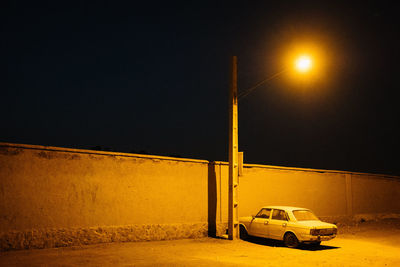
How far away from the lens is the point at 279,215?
14500 mm

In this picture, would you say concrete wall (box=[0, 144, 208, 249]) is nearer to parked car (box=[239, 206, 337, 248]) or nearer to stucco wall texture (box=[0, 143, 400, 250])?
stucco wall texture (box=[0, 143, 400, 250])

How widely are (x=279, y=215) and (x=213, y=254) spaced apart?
3.52m

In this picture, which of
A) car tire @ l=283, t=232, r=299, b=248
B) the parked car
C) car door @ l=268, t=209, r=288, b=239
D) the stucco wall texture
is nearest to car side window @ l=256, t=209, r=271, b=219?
the parked car

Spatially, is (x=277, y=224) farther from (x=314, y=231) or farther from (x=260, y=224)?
(x=314, y=231)

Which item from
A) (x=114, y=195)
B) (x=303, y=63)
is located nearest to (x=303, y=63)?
(x=303, y=63)

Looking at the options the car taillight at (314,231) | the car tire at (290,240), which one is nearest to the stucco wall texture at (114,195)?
the car tire at (290,240)

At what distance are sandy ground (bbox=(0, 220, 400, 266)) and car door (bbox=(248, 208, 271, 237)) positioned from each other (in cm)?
41

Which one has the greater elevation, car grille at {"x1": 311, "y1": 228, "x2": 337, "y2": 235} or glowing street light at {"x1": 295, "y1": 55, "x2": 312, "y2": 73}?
glowing street light at {"x1": 295, "y1": 55, "x2": 312, "y2": 73}

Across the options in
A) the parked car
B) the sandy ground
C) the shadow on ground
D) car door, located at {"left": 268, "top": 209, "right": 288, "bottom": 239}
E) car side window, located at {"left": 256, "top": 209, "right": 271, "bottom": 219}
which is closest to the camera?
the sandy ground

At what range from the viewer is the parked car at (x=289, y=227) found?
13250mm

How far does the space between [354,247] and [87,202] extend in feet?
31.1

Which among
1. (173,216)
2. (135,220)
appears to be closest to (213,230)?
(173,216)

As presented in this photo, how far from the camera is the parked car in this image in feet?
43.5

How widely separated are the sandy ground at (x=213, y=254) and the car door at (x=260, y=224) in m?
0.41
